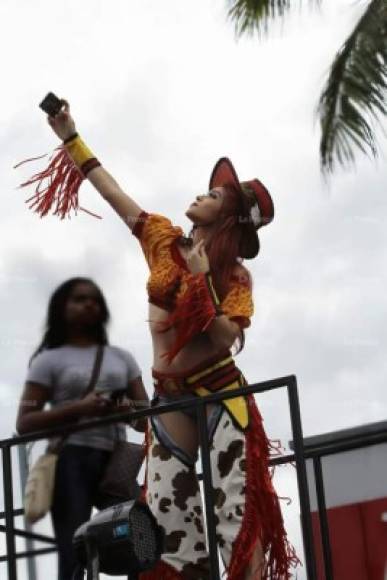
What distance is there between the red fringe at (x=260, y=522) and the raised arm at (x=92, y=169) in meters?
0.92

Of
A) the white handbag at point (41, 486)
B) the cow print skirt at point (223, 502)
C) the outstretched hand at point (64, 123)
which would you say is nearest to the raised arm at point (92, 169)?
the outstretched hand at point (64, 123)

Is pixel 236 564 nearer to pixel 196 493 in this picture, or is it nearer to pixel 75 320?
pixel 196 493

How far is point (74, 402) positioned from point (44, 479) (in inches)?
11.7

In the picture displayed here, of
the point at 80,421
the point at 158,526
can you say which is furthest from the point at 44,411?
the point at 158,526

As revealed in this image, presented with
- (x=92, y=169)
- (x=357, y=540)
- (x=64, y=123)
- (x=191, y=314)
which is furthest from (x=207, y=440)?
(x=64, y=123)

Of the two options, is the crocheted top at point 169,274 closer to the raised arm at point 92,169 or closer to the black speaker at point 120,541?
the raised arm at point 92,169

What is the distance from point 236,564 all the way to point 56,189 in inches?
72.4

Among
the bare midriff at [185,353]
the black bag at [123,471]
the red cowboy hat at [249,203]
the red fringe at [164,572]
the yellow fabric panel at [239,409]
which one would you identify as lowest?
the red fringe at [164,572]

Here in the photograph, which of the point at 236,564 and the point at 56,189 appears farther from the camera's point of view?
the point at 56,189

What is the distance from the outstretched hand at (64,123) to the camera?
756 centimetres

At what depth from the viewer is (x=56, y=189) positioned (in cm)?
778

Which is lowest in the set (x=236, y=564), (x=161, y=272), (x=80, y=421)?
(x=236, y=564)

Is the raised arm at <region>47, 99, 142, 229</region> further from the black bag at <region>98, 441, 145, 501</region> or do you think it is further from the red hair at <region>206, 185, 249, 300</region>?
the black bag at <region>98, 441, 145, 501</region>

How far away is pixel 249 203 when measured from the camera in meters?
7.48
